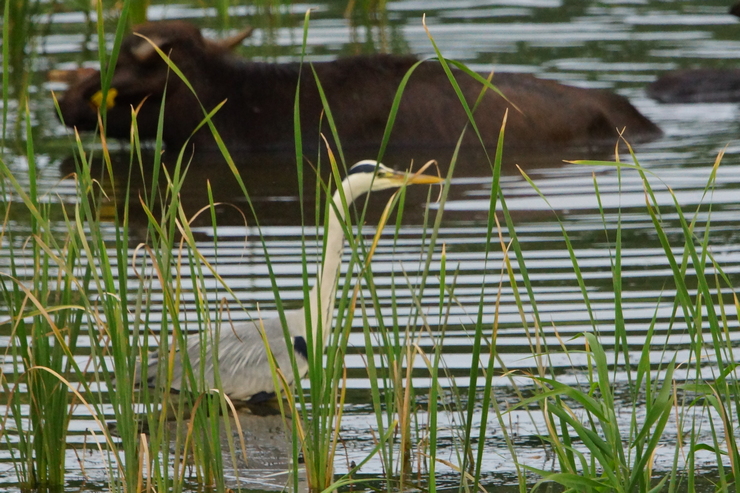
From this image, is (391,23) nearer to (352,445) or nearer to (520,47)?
(520,47)

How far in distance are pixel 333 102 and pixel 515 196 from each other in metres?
1.79

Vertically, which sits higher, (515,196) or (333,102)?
(333,102)

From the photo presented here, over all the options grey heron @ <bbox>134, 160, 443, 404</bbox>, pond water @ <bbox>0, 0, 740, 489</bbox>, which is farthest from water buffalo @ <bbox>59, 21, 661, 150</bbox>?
grey heron @ <bbox>134, 160, 443, 404</bbox>

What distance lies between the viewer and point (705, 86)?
8.62 meters

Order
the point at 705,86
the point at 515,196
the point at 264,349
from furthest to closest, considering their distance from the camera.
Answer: the point at 705,86 → the point at 515,196 → the point at 264,349

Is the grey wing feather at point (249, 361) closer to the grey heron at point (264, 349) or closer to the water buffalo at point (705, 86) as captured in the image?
the grey heron at point (264, 349)

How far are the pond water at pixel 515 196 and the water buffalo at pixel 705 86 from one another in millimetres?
132

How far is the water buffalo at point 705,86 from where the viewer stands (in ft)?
28.2

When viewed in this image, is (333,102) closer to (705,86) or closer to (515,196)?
(515,196)

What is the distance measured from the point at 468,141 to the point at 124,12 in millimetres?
5308

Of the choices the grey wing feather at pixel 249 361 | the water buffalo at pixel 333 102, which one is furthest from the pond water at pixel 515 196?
the water buffalo at pixel 333 102

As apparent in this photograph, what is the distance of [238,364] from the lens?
406 cm

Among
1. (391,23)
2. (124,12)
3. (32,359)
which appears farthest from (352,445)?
(391,23)

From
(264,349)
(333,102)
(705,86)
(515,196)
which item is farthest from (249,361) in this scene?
(705,86)
